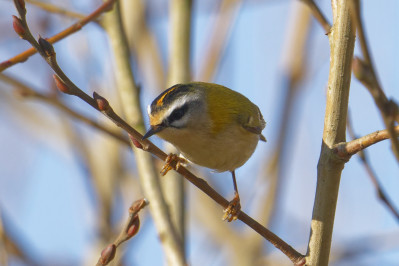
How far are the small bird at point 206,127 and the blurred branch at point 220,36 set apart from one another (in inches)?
41.4

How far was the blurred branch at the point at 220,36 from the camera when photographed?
164 inches

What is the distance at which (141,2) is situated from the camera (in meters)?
4.27

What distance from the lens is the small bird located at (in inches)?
103

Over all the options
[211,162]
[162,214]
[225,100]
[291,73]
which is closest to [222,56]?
[291,73]

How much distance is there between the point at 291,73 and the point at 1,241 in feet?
8.65

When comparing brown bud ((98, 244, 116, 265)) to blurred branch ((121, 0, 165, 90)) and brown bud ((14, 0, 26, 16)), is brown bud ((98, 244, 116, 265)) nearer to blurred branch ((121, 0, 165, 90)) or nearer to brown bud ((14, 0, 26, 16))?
brown bud ((14, 0, 26, 16))

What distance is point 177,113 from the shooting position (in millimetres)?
2643

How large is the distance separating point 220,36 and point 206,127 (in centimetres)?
157

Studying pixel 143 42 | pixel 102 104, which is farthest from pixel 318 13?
pixel 143 42

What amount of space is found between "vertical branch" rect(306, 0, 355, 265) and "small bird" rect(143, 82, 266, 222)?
589 millimetres

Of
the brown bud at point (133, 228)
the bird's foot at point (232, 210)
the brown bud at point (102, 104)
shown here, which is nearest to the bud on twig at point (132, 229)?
the brown bud at point (133, 228)

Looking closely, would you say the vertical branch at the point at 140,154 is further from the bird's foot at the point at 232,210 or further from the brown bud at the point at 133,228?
the brown bud at the point at 133,228

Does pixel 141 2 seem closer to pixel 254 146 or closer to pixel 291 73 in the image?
pixel 291 73

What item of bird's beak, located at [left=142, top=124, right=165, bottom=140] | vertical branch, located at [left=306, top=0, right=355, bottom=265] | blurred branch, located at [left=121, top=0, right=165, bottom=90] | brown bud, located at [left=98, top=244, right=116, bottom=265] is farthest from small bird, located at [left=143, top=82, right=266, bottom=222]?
blurred branch, located at [left=121, top=0, right=165, bottom=90]
